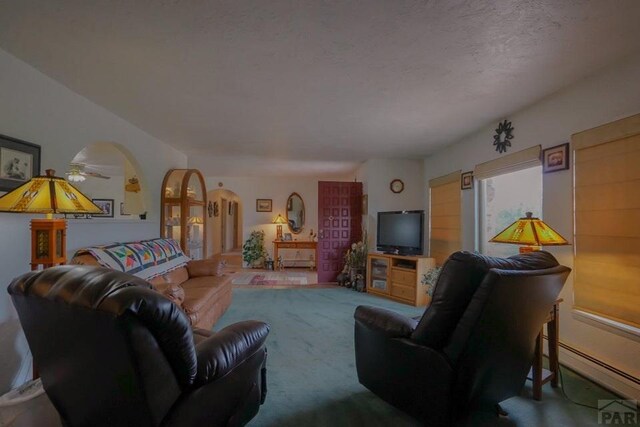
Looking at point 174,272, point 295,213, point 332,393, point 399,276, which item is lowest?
point 332,393

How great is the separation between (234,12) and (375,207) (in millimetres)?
4147

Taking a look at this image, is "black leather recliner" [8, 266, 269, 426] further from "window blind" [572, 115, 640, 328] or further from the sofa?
"window blind" [572, 115, 640, 328]

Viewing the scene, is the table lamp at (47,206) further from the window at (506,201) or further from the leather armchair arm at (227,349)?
the window at (506,201)

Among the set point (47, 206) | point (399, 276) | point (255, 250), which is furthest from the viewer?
point (255, 250)

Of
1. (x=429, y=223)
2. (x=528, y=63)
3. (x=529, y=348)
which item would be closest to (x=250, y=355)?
(x=529, y=348)

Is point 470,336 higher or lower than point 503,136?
lower

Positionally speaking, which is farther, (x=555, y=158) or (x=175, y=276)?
(x=175, y=276)

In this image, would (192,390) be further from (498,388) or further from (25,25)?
(25,25)

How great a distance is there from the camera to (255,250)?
730 cm

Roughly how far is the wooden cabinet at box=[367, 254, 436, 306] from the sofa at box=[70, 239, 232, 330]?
2332 millimetres

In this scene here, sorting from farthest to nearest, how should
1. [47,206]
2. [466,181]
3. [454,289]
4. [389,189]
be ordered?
[389,189]
[466,181]
[47,206]
[454,289]

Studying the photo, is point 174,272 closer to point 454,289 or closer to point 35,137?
point 35,137

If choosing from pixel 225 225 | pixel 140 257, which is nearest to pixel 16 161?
pixel 140 257

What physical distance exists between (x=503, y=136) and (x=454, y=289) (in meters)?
2.51
